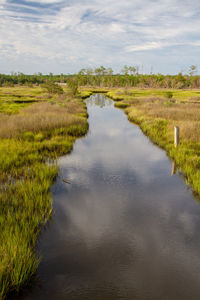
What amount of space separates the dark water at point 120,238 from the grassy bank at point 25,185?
1.60 feet

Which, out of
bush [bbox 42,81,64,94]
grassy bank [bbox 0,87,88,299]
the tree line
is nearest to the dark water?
grassy bank [bbox 0,87,88,299]

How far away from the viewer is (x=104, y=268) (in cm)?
562

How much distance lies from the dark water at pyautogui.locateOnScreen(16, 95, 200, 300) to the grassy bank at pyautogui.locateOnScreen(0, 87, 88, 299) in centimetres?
49

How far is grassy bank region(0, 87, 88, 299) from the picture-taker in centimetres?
482

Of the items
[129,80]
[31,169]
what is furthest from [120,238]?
[129,80]

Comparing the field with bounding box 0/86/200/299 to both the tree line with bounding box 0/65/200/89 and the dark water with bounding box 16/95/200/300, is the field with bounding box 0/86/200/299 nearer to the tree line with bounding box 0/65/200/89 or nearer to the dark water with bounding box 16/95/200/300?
the dark water with bounding box 16/95/200/300

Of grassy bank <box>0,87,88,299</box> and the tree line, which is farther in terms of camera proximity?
the tree line

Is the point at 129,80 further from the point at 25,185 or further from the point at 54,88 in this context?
the point at 25,185

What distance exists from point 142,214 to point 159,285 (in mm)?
3099

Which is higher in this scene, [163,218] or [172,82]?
[172,82]

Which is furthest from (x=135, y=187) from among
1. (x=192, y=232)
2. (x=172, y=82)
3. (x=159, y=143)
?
(x=172, y=82)

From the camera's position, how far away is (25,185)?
29.5ft

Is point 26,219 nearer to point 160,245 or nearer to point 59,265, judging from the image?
point 59,265

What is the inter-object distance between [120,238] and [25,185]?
452 cm
